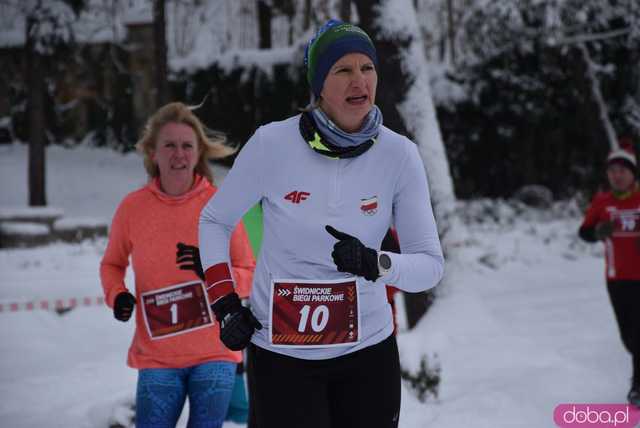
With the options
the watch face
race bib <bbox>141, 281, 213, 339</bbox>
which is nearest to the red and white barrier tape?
race bib <bbox>141, 281, 213, 339</bbox>

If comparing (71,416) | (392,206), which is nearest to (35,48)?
(71,416)

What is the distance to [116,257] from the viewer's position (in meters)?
3.69

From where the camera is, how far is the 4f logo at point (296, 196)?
2.42 m

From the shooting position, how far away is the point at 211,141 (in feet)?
13.0

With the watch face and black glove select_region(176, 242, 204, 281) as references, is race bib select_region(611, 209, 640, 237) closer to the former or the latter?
black glove select_region(176, 242, 204, 281)

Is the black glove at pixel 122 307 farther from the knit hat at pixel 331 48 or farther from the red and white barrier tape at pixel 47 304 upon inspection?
the red and white barrier tape at pixel 47 304

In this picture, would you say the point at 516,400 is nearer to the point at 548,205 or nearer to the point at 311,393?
the point at 311,393

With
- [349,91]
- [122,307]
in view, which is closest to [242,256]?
[122,307]

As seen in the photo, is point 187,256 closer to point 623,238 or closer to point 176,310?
point 176,310

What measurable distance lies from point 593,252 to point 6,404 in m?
10.6

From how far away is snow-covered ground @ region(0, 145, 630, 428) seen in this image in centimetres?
552

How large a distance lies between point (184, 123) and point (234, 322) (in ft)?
5.26

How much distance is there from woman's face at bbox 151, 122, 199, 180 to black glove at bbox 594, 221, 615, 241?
144 inches

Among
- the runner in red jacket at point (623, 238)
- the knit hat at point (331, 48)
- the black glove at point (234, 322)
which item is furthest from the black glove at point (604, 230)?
the black glove at point (234, 322)
